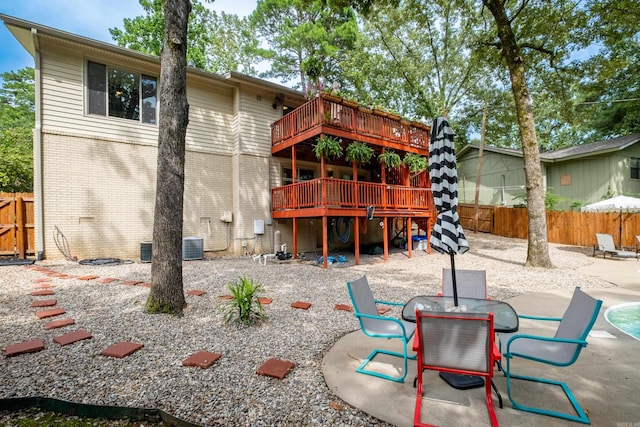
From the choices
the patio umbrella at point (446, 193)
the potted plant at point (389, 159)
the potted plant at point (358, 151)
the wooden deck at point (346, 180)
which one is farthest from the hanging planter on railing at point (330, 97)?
the patio umbrella at point (446, 193)

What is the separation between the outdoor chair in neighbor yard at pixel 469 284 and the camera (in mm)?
3566

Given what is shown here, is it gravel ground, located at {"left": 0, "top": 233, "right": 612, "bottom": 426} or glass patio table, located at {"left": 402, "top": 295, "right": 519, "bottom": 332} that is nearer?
gravel ground, located at {"left": 0, "top": 233, "right": 612, "bottom": 426}

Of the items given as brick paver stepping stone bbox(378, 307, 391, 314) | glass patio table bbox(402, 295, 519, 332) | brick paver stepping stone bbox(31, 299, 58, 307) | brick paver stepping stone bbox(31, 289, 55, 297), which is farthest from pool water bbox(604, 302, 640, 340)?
brick paver stepping stone bbox(31, 289, 55, 297)

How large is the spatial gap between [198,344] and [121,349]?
30.4 inches

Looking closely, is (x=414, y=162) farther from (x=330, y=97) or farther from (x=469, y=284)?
(x=469, y=284)

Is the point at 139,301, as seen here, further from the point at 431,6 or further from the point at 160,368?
the point at 431,6

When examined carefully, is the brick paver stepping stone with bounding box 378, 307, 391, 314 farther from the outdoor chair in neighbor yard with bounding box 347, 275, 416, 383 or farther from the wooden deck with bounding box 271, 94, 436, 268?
the wooden deck with bounding box 271, 94, 436, 268

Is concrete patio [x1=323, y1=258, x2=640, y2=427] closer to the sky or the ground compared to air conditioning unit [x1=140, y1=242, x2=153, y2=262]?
closer to the ground

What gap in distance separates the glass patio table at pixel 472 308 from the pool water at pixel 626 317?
232 cm

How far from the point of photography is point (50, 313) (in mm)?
4086

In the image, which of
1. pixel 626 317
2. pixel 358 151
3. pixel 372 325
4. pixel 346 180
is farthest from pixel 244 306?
pixel 358 151

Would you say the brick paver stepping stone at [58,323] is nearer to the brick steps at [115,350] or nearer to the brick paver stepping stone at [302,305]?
the brick steps at [115,350]

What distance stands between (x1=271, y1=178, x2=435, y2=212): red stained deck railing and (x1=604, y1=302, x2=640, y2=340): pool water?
19.8ft

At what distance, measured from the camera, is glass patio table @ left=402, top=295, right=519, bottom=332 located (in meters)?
2.45
